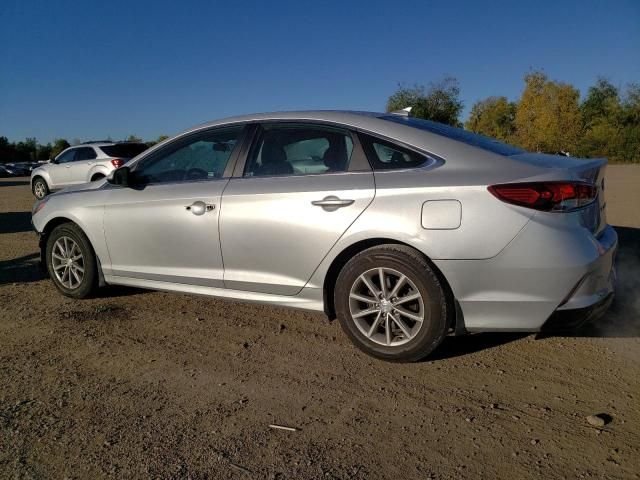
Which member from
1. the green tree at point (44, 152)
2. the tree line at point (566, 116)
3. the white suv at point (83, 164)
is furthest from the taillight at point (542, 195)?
the green tree at point (44, 152)

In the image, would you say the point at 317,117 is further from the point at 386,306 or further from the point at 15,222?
the point at 15,222

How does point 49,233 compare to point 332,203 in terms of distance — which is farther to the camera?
point 49,233

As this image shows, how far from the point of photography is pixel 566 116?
4981 cm

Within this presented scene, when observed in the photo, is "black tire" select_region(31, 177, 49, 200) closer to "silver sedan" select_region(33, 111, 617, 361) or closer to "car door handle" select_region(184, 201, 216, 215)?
"silver sedan" select_region(33, 111, 617, 361)

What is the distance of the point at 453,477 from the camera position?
2297 mm

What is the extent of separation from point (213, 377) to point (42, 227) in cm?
279

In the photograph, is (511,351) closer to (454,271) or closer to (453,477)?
(454,271)

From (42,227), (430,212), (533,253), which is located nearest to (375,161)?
(430,212)

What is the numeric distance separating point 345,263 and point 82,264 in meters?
2.64

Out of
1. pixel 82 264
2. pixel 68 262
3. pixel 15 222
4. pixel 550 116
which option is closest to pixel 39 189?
pixel 15 222

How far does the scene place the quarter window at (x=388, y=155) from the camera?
3424 mm

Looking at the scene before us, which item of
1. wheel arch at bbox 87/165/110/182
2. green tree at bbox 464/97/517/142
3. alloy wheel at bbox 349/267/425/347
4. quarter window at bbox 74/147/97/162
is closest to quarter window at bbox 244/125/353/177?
alloy wheel at bbox 349/267/425/347

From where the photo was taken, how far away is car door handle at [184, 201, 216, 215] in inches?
157

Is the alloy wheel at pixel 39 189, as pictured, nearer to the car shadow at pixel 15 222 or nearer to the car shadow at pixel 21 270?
the car shadow at pixel 15 222
